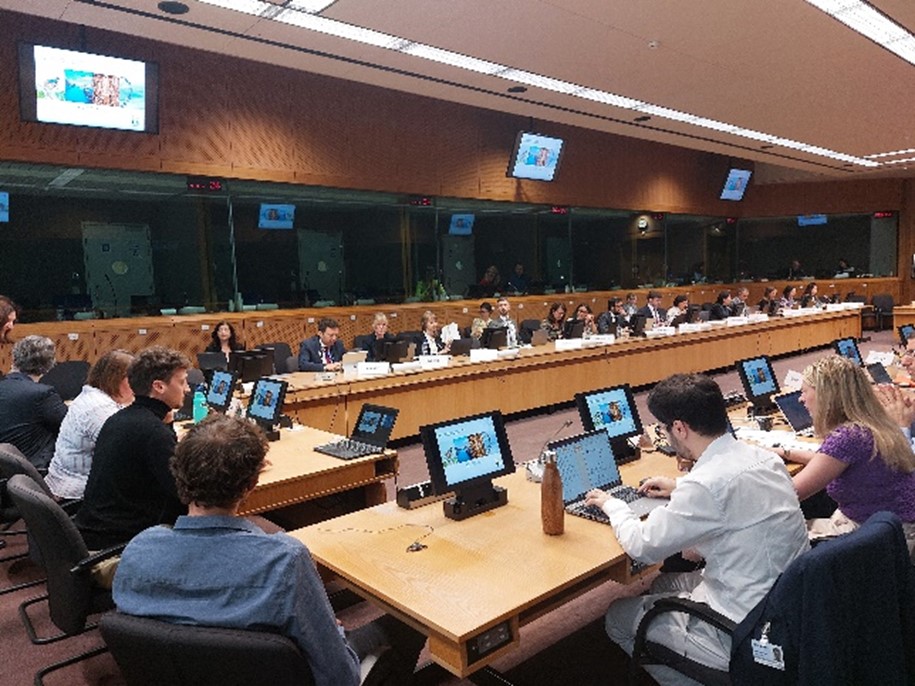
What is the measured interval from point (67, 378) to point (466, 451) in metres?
4.54

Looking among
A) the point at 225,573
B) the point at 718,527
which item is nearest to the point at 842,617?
the point at 718,527

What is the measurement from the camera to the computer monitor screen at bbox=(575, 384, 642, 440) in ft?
10.3

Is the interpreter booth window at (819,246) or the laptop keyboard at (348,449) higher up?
the interpreter booth window at (819,246)

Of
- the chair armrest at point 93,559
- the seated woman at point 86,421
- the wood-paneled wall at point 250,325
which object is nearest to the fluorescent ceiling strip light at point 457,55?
the seated woman at point 86,421

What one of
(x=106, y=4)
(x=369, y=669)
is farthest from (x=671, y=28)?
(x=369, y=669)

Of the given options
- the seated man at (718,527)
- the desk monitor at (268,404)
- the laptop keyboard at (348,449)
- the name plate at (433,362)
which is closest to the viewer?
Result: the seated man at (718,527)

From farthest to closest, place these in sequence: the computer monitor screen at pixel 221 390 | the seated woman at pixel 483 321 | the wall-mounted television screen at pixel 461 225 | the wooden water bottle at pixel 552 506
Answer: the wall-mounted television screen at pixel 461 225
the seated woman at pixel 483 321
the computer monitor screen at pixel 221 390
the wooden water bottle at pixel 552 506

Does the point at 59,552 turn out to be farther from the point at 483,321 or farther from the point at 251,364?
the point at 483,321

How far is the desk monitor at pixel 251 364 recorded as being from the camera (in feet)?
16.4

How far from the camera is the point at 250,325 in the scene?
7.58 metres

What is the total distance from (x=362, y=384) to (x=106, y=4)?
3358 millimetres

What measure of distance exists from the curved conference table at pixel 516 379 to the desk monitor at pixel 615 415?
1.64 metres

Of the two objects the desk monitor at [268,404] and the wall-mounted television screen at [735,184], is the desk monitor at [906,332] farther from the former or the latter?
the wall-mounted television screen at [735,184]

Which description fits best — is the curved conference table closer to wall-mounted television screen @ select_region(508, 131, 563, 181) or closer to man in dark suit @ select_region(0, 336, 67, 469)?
man in dark suit @ select_region(0, 336, 67, 469)
